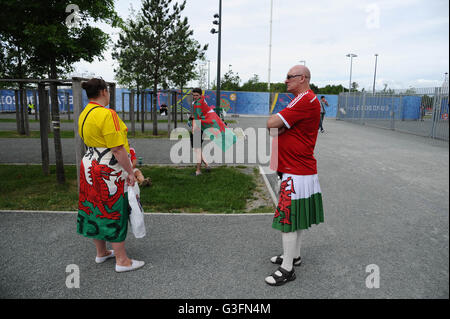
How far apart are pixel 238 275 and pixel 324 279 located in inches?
32.7

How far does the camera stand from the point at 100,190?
10.4 ft

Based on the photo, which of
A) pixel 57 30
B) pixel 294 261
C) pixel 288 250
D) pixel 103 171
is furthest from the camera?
pixel 57 30

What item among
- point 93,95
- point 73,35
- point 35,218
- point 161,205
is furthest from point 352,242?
point 73,35

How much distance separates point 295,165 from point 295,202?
1.13 ft

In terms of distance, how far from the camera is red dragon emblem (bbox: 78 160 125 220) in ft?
10.3

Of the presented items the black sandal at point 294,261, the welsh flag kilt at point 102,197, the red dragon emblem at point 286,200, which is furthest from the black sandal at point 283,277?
the welsh flag kilt at point 102,197

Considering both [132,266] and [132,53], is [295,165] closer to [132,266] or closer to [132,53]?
[132,266]

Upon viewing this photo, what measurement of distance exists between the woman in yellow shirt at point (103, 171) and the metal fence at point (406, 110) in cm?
1620

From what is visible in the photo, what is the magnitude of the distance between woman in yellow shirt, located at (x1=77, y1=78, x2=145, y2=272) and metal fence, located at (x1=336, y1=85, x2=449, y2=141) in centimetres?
1620

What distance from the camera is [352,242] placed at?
164 inches

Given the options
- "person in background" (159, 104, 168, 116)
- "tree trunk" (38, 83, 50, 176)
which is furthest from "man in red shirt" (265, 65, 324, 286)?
"person in background" (159, 104, 168, 116)

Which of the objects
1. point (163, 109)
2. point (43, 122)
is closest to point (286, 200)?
point (43, 122)

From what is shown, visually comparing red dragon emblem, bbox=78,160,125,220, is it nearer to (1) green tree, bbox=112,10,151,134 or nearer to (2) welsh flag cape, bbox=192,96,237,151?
(2) welsh flag cape, bbox=192,96,237,151
